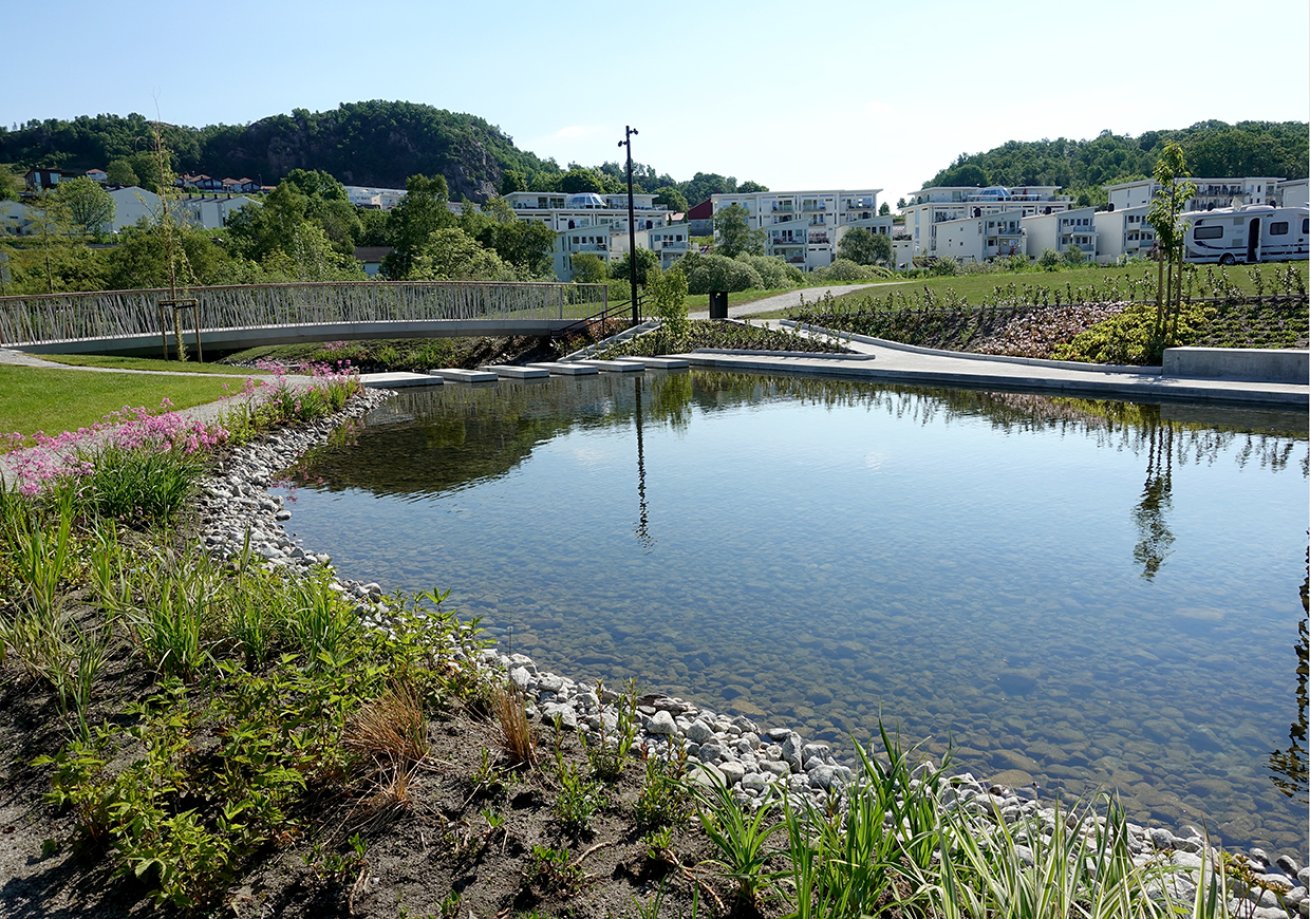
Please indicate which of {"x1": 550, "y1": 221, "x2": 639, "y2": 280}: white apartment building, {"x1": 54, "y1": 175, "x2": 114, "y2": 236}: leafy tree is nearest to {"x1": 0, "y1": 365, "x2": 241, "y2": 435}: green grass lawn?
{"x1": 54, "y1": 175, "x2": 114, "y2": 236}: leafy tree

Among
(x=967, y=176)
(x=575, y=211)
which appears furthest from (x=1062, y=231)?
(x=967, y=176)

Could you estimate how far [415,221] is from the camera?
57.3 meters

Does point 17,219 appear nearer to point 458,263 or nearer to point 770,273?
point 458,263

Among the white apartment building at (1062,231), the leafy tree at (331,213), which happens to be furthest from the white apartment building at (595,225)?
the white apartment building at (1062,231)

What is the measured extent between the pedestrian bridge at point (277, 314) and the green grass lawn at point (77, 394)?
5190 mm

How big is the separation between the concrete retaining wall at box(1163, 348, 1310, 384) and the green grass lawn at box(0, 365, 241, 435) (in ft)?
57.7

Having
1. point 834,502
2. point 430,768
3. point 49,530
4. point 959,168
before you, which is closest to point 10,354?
point 49,530

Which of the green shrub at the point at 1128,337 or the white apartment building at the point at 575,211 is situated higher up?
the white apartment building at the point at 575,211

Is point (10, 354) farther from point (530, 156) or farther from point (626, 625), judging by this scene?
point (530, 156)

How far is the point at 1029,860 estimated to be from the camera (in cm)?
345

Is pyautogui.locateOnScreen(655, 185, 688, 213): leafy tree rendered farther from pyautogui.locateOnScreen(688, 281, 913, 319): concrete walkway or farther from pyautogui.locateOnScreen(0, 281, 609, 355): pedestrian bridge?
pyautogui.locateOnScreen(0, 281, 609, 355): pedestrian bridge

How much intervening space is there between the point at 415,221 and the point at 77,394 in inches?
1795

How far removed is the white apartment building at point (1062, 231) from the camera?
246 feet

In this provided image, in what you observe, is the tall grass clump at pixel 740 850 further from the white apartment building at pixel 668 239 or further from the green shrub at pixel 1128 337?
the white apartment building at pixel 668 239
